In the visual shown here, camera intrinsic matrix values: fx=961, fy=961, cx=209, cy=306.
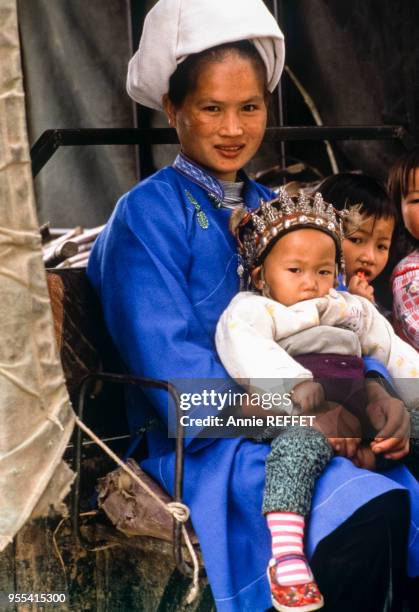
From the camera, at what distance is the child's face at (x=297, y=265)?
7.39 ft

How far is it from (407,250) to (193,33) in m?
1.01

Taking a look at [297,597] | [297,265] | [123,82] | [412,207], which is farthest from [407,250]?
[123,82]

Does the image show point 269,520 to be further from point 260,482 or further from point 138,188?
point 138,188

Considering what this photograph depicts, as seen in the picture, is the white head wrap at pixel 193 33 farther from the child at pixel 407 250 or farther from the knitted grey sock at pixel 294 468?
the knitted grey sock at pixel 294 468

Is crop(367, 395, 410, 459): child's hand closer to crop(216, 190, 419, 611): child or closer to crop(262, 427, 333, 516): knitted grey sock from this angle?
crop(216, 190, 419, 611): child

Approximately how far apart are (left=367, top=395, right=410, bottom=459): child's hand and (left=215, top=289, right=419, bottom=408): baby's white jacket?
16 centimetres

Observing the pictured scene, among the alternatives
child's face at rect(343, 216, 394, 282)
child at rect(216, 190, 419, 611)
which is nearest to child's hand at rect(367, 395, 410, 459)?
child at rect(216, 190, 419, 611)

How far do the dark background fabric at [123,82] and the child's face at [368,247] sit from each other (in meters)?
0.84

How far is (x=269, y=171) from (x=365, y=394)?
188 centimetres

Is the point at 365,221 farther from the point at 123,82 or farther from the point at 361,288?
the point at 123,82

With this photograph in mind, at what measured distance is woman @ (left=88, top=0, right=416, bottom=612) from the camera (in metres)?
1.97

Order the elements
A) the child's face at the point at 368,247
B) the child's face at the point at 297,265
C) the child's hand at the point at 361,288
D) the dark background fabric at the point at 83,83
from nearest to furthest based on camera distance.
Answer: the child's face at the point at 297,265 < the child's hand at the point at 361,288 < the child's face at the point at 368,247 < the dark background fabric at the point at 83,83

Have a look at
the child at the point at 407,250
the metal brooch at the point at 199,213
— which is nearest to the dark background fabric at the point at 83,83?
the child at the point at 407,250

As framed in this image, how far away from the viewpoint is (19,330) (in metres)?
1.84
